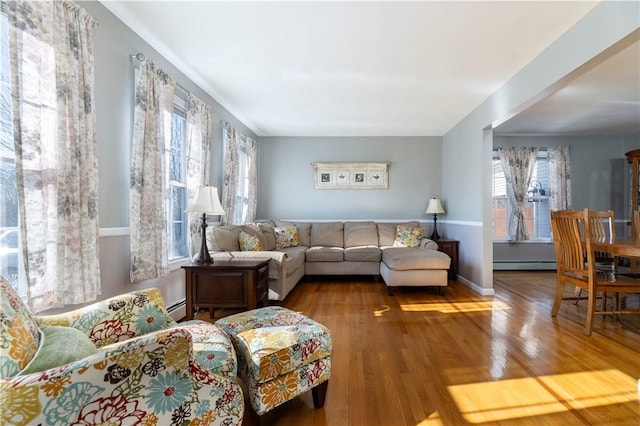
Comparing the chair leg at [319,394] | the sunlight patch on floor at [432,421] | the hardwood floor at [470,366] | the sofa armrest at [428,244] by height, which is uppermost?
the sofa armrest at [428,244]

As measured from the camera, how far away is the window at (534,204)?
5.51 metres

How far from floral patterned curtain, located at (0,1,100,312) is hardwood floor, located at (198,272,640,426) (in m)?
1.29

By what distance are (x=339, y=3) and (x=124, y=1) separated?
4.80 feet

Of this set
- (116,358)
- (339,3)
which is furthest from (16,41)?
(339,3)

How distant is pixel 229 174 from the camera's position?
4.04 m

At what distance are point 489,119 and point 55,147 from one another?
4.12m

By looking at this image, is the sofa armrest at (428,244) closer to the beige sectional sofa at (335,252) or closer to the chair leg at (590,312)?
the beige sectional sofa at (335,252)

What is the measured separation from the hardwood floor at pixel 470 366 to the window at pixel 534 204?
84.1 inches

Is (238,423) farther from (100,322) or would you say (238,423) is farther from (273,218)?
(273,218)

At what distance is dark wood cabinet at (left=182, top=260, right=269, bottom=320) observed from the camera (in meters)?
2.63

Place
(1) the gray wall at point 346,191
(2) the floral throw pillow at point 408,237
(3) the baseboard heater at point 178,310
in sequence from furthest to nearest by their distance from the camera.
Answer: (1) the gray wall at point 346,191
(2) the floral throw pillow at point 408,237
(3) the baseboard heater at point 178,310

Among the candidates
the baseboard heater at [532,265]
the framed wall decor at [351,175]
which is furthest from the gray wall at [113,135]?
the baseboard heater at [532,265]

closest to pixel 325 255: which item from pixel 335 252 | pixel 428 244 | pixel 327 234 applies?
pixel 335 252

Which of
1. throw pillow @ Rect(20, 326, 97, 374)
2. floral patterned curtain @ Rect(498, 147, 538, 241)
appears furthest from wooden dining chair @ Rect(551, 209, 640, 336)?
throw pillow @ Rect(20, 326, 97, 374)
